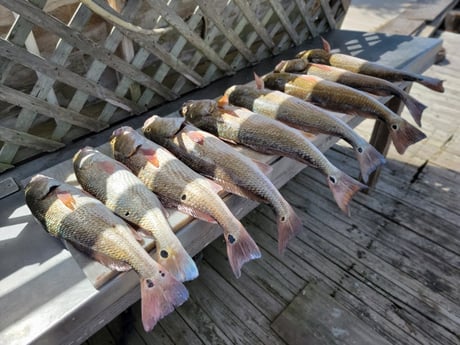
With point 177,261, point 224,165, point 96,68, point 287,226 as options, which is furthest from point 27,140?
point 287,226

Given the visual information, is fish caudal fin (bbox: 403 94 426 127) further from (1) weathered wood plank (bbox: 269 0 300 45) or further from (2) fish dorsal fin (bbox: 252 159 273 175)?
(1) weathered wood plank (bbox: 269 0 300 45)

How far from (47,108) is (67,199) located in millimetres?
879

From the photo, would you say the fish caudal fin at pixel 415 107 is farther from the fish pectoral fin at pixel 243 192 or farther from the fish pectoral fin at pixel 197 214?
the fish pectoral fin at pixel 197 214

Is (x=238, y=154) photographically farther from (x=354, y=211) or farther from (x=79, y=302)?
(x=354, y=211)

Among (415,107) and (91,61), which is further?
(91,61)

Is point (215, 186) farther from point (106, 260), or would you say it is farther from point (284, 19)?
point (284, 19)

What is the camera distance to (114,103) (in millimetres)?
2336

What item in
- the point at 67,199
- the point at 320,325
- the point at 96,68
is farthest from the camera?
the point at 320,325

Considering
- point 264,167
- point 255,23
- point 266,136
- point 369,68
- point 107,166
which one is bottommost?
point 107,166

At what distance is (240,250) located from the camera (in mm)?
1372

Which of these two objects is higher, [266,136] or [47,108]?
[266,136]

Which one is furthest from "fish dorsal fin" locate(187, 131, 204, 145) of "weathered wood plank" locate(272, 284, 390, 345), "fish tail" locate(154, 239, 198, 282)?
"weathered wood plank" locate(272, 284, 390, 345)

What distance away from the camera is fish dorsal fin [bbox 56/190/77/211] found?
56.2 inches

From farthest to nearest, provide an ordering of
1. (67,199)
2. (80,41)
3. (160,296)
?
(80,41) → (67,199) → (160,296)
